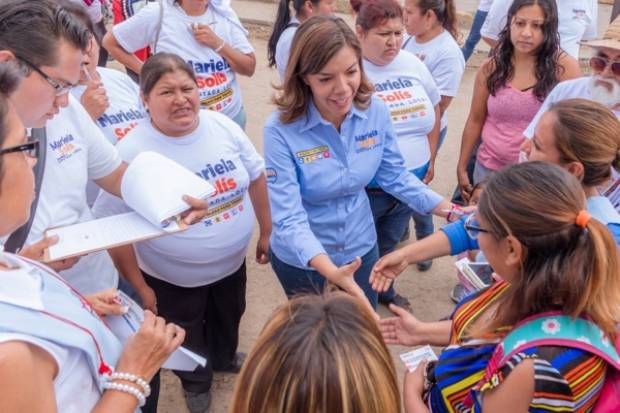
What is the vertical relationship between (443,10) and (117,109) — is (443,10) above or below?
above

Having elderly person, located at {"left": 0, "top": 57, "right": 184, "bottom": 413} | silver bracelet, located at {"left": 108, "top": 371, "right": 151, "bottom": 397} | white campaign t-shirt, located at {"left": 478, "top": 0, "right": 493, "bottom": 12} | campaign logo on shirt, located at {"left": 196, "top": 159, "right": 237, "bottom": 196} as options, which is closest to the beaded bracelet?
campaign logo on shirt, located at {"left": 196, "top": 159, "right": 237, "bottom": 196}

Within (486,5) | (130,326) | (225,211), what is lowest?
(486,5)

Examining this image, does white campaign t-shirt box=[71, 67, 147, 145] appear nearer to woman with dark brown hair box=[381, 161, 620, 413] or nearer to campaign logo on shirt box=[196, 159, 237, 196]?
campaign logo on shirt box=[196, 159, 237, 196]

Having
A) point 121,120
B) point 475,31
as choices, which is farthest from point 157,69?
point 475,31

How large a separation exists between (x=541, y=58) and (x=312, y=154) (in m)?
1.75

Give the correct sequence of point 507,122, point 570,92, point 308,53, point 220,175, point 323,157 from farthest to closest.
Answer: point 507,122 → point 570,92 → point 220,175 → point 323,157 → point 308,53

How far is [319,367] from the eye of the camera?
105 cm

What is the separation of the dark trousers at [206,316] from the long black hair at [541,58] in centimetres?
190

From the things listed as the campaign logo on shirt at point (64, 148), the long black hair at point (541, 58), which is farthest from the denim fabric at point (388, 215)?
the campaign logo on shirt at point (64, 148)

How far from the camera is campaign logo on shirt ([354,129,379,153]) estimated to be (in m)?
2.38

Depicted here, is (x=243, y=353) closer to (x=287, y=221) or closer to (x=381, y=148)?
(x=287, y=221)

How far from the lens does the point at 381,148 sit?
249 cm

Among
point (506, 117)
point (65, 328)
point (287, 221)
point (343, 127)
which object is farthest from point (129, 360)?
point (506, 117)

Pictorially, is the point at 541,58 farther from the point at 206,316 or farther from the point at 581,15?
the point at 206,316
